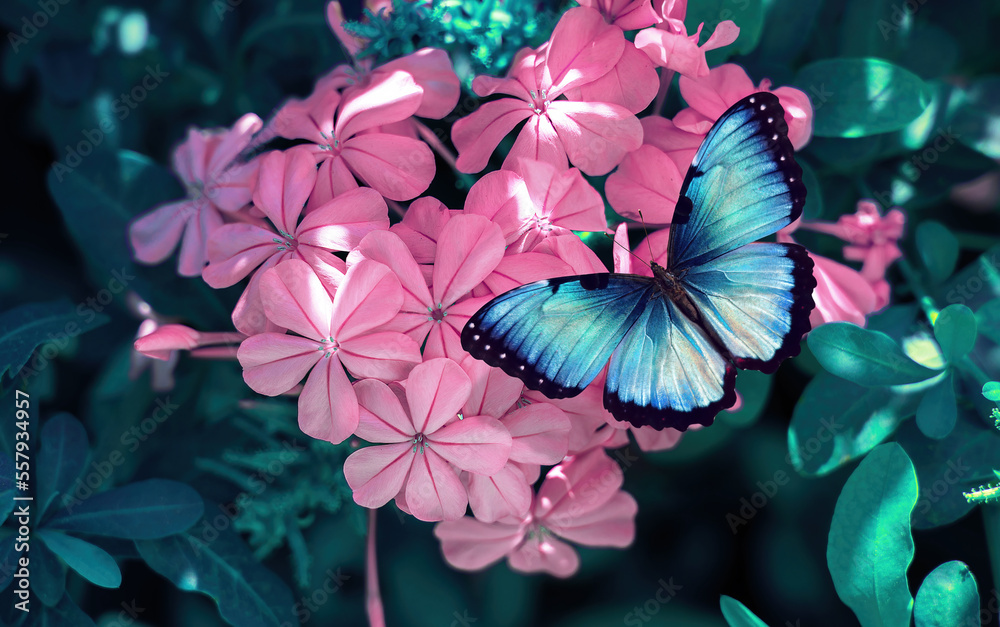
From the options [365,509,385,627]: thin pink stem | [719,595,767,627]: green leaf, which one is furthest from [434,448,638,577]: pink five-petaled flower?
[719,595,767,627]: green leaf

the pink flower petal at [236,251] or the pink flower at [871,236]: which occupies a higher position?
the pink flower petal at [236,251]

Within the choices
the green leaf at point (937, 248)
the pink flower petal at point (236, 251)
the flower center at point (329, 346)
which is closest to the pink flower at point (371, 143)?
the pink flower petal at point (236, 251)

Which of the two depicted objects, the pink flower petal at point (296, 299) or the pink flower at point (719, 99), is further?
the pink flower at point (719, 99)

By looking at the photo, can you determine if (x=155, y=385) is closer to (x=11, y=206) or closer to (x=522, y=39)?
(x=11, y=206)

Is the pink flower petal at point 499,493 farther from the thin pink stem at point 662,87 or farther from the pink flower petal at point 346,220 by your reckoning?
the thin pink stem at point 662,87

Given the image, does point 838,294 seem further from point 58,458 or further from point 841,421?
point 58,458

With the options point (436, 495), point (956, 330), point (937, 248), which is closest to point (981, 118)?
point (937, 248)
